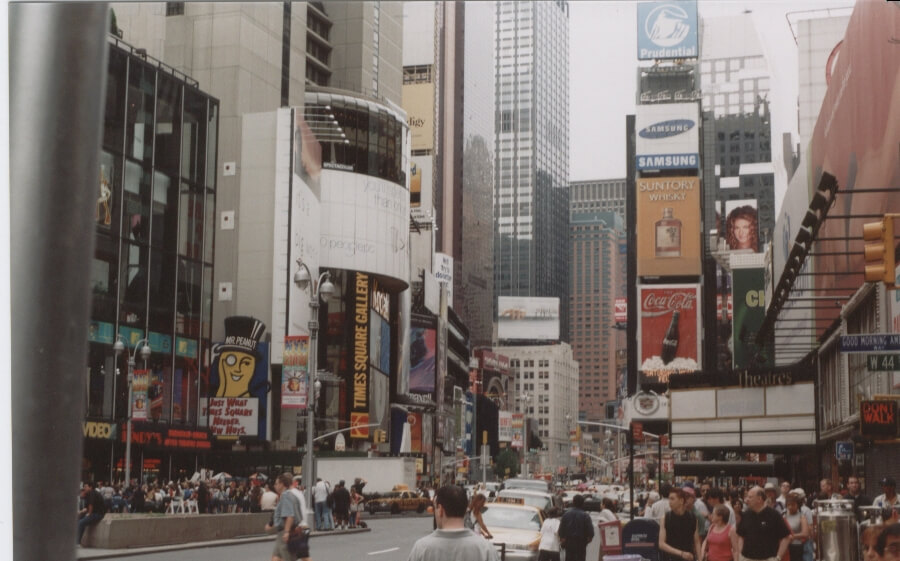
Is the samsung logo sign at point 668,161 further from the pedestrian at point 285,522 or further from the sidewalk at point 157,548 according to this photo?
the pedestrian at point 285,522

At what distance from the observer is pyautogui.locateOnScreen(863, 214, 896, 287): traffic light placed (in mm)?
14570

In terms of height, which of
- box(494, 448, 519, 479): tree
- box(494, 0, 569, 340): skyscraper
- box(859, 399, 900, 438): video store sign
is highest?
box(494, 0, 569, 340): skyscraper

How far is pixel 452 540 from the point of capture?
7.62m

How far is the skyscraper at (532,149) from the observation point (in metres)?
35.9

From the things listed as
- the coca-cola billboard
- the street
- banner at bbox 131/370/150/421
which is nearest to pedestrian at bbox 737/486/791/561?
the street

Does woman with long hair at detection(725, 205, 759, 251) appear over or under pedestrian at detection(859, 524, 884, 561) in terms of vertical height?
over

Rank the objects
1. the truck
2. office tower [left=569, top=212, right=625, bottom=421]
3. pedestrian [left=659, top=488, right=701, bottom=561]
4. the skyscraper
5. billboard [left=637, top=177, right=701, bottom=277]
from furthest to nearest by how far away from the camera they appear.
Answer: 1. billboard [left=637, top=177, right=701, bottom=277]
2. office tower [left=569, top=212, right=625, bottom=421]
3. the truck
4. the skyscraper
5. pedestrian [left=659, top=488, right=701, bottom=561]

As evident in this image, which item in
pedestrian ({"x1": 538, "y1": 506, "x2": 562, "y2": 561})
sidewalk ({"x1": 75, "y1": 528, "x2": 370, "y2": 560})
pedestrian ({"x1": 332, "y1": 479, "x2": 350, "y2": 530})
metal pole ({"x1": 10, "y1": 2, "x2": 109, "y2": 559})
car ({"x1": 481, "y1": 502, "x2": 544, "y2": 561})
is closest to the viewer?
metal pole ({"x1": 10, "y1": 2, "x2": 109, "y2": 559})

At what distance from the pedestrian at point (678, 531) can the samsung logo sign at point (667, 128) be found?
11010 centimetres

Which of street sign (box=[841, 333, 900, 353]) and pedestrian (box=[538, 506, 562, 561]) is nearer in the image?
street sign (box=[841, 333, 900, 353])

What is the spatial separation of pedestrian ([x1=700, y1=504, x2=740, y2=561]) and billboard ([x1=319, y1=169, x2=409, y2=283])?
3026 inches

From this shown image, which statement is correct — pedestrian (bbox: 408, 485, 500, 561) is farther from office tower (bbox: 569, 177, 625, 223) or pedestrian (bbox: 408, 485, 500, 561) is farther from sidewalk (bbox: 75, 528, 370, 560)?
office tower (bbox: 569, 177, 625, 223)

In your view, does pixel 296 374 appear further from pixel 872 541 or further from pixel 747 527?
pixel 872 541

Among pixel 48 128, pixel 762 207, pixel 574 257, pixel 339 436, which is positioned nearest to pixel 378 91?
pixel 574 257
